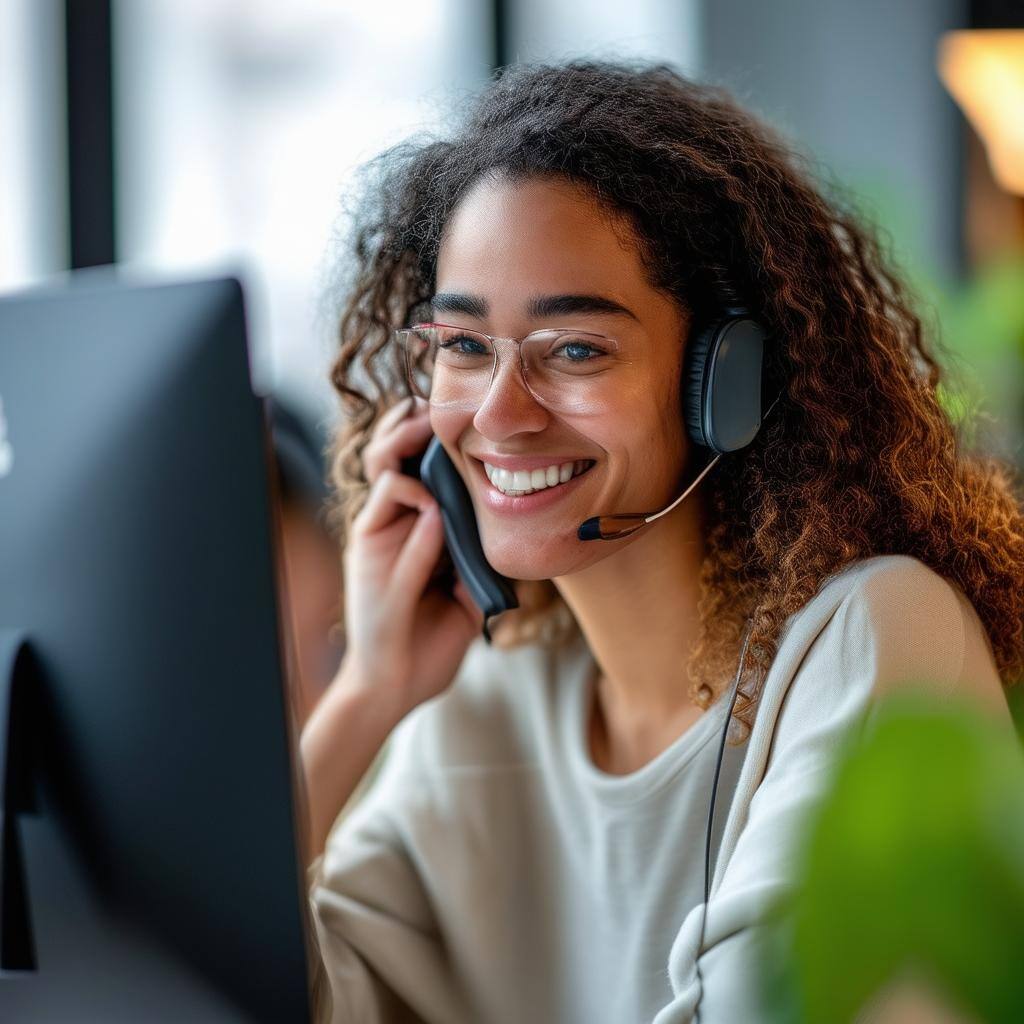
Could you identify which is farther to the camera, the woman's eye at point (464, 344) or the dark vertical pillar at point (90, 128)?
the dark vertical pillar at point (90, 128)

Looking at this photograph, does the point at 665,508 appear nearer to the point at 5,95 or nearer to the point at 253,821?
the point at 253,821

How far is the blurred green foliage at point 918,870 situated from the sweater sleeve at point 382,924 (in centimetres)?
89

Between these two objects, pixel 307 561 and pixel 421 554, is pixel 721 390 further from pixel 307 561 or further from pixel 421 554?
pixel 307 561

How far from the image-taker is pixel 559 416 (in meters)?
1.09

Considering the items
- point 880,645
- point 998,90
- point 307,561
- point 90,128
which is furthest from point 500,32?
point 880,645

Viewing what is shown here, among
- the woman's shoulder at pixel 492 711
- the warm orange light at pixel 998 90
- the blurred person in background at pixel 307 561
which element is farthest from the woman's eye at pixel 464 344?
the warm orange light at pixel 998 90

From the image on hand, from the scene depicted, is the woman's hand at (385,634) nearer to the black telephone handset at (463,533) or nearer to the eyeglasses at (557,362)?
the black telephone handset at (463,533)

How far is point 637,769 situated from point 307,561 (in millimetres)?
851

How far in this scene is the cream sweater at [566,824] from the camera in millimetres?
939

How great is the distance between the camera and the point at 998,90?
255 centimetres

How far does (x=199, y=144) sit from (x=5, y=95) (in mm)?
535

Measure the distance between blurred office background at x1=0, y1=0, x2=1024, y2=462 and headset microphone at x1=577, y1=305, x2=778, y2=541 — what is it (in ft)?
7.09

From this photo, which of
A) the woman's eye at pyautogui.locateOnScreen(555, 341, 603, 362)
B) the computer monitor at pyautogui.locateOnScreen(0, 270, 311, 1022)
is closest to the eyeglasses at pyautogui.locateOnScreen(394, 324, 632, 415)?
the woman's eye at pyautogui.locateOnScreen(555, 341, 603, 362)

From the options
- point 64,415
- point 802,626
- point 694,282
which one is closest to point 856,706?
point 802,626
